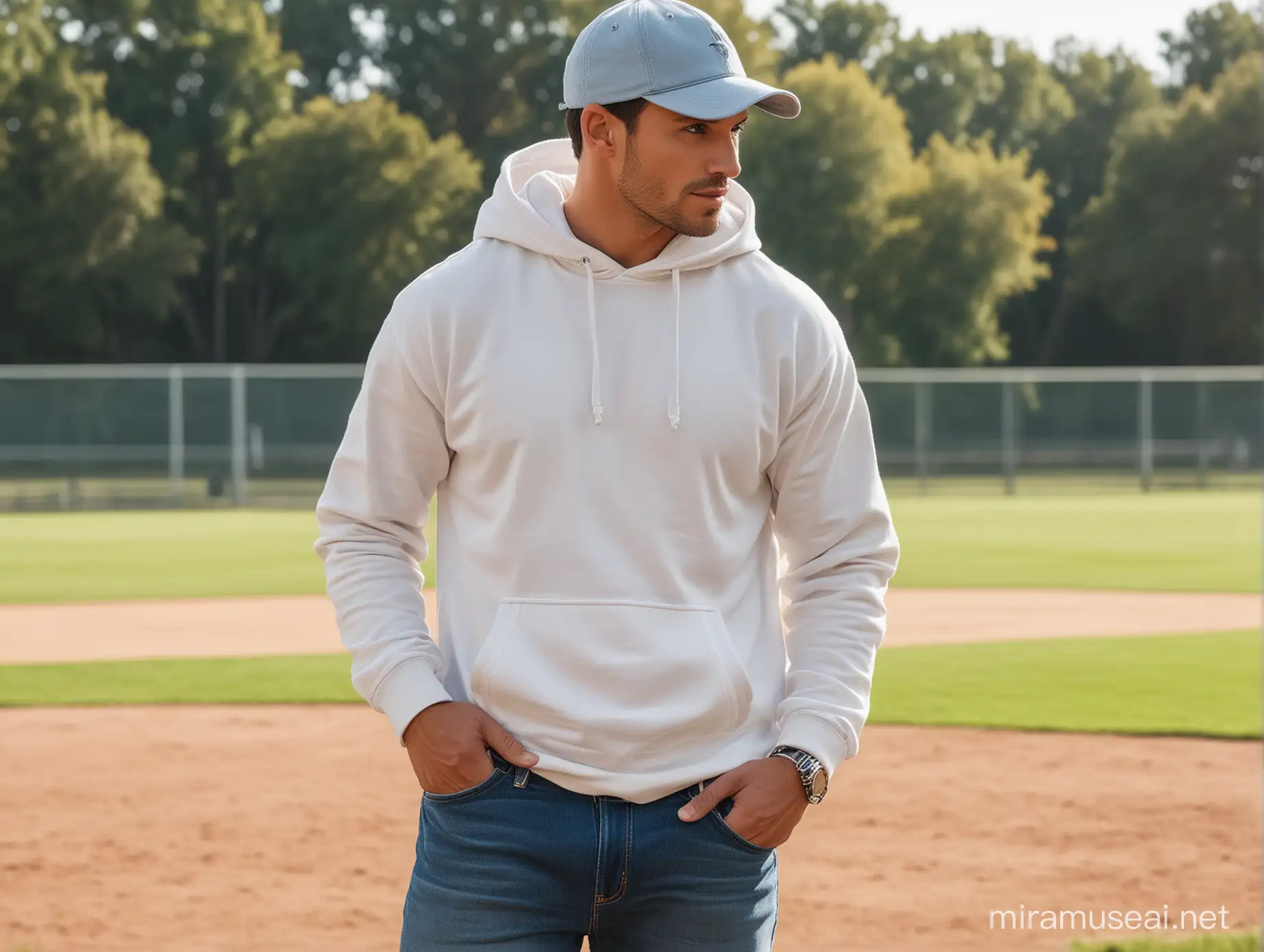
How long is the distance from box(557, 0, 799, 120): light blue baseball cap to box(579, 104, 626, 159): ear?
0.06ft

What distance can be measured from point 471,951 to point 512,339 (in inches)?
32.3

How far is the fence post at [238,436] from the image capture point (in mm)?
27375

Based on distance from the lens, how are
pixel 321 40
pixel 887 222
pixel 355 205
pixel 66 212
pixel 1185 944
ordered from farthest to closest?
pixel 321 40 < pixel 887 222 < pixel 355 205 < pixel 66 212 < pixel 1185 944

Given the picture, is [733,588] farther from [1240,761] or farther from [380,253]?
[380,253]

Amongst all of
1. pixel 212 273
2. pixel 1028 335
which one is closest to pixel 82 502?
pixel 212 273

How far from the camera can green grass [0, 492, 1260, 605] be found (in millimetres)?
15977

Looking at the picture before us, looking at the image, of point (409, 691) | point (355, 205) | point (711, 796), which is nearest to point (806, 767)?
point (711, 796)

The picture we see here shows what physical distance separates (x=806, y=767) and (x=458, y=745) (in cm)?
48

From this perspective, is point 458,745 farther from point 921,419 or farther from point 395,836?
point 921,419

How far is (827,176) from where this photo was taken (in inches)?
1932

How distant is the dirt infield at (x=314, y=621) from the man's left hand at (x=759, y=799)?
30.6 ft

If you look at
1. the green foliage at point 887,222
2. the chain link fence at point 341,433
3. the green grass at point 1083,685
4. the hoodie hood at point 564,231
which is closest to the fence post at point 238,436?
the chain link fence at point 341,433

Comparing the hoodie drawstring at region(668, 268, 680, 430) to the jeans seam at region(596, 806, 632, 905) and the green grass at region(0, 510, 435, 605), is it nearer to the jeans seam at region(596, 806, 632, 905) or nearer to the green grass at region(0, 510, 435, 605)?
the jeans seam at region(596, 806, 632, 905)

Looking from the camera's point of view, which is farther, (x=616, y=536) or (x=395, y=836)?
(x=395, y=836)
